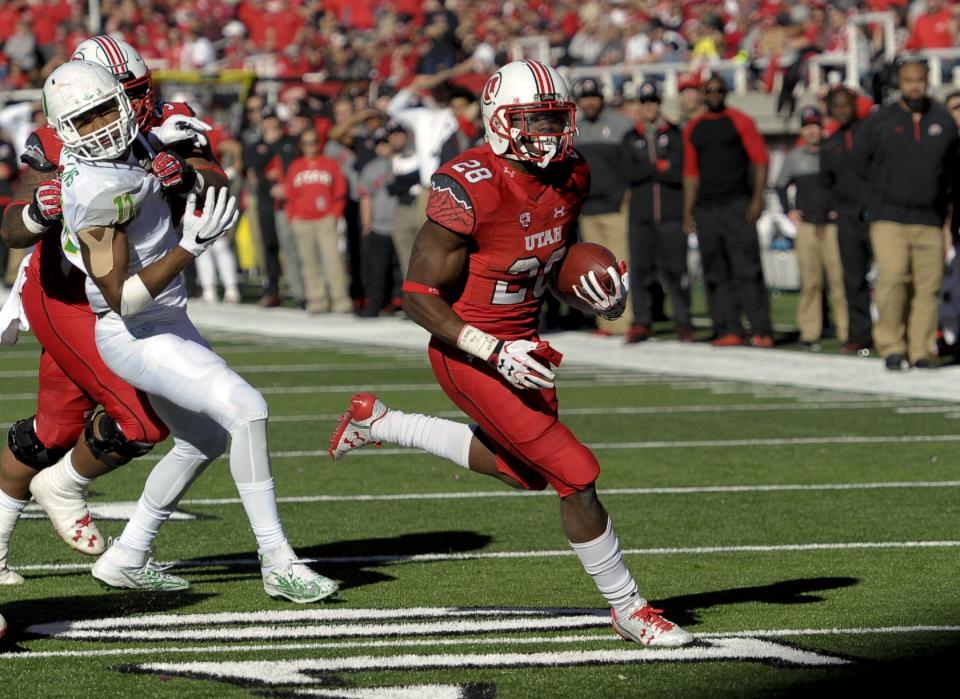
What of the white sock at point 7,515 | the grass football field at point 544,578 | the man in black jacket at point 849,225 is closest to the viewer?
the grass football field at point 544,578

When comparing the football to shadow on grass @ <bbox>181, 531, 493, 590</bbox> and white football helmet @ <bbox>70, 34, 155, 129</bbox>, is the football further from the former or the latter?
white football helmet @ <bbox>70, 34, 155, 129</bbox>

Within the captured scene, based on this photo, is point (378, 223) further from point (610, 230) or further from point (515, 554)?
point (515, 554)

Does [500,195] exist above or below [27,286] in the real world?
above

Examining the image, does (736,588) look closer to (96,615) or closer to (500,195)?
(500,195)

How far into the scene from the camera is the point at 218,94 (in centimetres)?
2475

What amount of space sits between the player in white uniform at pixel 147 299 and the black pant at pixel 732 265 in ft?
28.3

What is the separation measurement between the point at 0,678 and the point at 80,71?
1910 mm

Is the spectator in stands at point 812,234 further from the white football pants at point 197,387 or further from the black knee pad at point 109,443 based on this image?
the white football pants at point 197,387

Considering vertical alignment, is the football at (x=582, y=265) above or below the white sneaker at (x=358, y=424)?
above

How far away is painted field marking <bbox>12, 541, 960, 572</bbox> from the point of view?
266 inches

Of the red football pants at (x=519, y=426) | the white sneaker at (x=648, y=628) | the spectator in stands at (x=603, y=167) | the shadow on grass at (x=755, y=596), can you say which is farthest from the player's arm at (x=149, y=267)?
the spectator in stands at (x=603, y=167)

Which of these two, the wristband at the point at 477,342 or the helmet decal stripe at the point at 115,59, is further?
the helmet decal stripe at the point at 115,59

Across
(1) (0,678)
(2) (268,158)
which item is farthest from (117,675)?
(2) (268,158)

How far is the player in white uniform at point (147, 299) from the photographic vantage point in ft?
18.5
